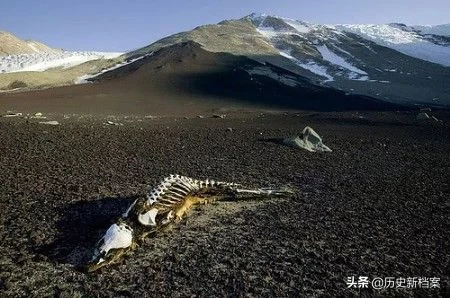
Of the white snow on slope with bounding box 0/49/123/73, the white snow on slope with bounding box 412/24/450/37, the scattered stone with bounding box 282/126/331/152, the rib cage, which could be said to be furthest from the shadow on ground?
the white snow on slope with bounding box 412/24/450/37

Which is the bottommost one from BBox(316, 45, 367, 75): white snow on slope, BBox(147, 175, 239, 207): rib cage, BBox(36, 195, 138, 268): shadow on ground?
BBox(36, 195, 138, 268): shadow on ground

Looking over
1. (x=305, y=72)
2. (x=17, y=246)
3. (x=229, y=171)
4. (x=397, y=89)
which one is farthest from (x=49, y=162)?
(x=397, y=89)

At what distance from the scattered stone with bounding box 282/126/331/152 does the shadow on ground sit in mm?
7738

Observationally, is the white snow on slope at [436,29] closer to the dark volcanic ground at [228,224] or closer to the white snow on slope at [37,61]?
the white snow on slope at [37,61]

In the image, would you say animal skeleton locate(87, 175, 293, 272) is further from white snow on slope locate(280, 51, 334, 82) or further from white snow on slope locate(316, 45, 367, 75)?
white snow on slope locate(316, 45, 367, 75)

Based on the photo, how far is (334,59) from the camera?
91.0 meters

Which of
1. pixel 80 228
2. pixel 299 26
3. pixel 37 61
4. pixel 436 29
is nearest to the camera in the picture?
pixel 80 228

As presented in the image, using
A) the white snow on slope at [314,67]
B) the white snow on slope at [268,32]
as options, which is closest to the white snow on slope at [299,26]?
the white snow on slope at [268,32]

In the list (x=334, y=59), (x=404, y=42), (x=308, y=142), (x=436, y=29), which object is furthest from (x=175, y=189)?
(x=436, y=29)

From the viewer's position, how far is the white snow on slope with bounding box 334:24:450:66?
112250mm

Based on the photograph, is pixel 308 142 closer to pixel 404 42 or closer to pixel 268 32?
pixel 268 32

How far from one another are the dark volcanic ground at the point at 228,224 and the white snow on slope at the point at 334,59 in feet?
254

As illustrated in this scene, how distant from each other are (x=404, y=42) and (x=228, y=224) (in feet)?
443

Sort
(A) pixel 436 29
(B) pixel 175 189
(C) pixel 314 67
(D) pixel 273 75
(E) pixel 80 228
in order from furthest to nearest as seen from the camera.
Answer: (A) pixel 436 29 → (C) pixel 314 67 → (D) pixel 273 75 → (B) pixel 175 189 → (E) pixel 80 228
